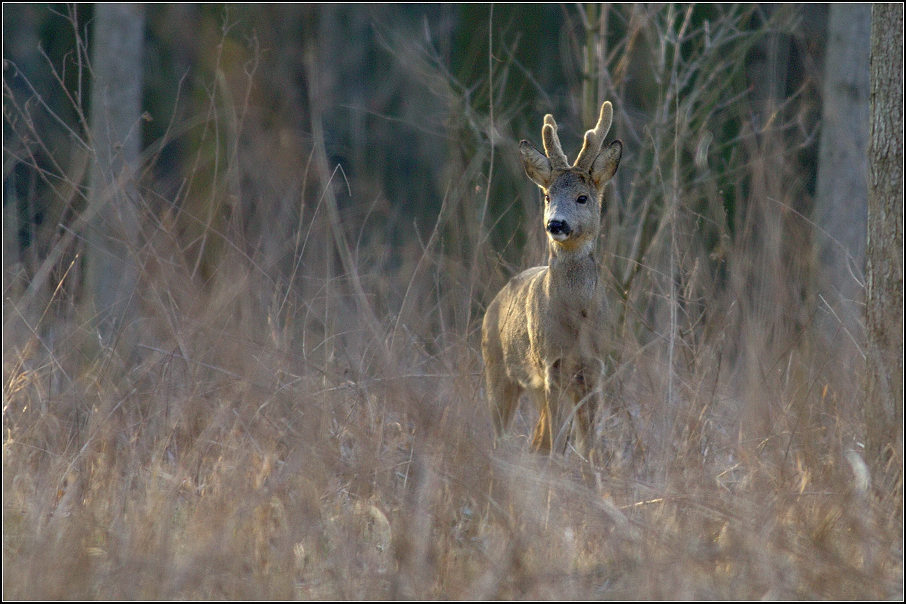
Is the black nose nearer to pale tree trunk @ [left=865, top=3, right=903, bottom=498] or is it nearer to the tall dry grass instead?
the tall dry grass

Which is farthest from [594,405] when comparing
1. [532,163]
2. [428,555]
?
[428,555]

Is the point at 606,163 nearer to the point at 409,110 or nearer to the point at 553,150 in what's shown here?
the point at 553,150

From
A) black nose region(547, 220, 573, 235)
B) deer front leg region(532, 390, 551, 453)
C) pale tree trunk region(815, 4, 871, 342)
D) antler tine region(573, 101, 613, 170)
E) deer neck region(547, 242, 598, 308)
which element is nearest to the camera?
black nose region(547, 220, 573, 235)

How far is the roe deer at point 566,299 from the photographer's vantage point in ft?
18.3

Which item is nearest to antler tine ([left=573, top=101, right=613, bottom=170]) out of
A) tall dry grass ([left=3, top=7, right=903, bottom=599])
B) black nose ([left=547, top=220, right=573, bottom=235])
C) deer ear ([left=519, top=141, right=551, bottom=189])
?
deer ear ([left=519, top=141, right=551, bottom=189])

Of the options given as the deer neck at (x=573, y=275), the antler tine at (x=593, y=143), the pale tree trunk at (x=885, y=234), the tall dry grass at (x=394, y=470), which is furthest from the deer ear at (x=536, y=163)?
the pale tree trunk at (x=885, y=234)

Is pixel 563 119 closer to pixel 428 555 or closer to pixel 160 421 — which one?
pixel 160 421

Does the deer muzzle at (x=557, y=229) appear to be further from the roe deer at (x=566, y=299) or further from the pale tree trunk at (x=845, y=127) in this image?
the pale tree trunk at (x=845, y=127)

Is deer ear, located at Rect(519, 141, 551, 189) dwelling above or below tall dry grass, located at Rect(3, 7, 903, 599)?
above

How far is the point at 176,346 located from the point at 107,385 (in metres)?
0.34

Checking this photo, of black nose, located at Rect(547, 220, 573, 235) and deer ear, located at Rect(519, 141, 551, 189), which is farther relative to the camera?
deer ear, located at Rect(519, 141, 551, 189)

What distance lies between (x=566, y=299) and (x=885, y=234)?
1.73 m

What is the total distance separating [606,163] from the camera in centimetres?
581

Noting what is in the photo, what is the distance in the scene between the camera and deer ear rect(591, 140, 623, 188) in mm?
5758
